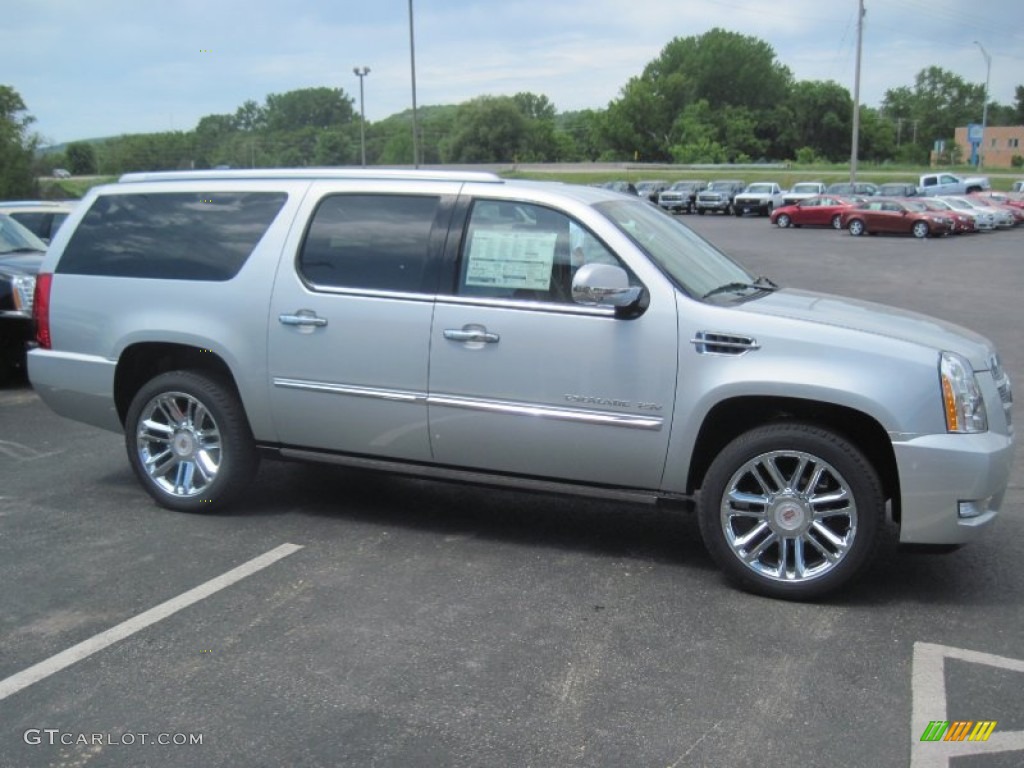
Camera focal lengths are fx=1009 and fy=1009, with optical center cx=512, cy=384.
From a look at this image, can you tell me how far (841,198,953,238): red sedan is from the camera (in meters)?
36.0

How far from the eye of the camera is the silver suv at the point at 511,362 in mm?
4359

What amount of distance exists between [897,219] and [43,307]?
→ 3529cm

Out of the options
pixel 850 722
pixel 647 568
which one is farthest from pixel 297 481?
pixel 850 722

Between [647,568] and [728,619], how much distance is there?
67 centimetres

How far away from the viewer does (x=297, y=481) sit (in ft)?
21.4

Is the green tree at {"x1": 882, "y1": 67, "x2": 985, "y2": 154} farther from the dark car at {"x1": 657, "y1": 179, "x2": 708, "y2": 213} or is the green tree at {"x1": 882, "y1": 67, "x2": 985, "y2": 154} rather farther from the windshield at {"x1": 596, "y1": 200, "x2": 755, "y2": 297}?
the windshield at {"x1": 596, "y1": 200, "x2": 755, "y2": 297}

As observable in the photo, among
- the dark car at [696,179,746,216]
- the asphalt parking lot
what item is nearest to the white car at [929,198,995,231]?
the dark car at [696,179,746,216]

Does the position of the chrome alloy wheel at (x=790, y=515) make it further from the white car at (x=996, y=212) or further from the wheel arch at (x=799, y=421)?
the white car at (x=996, y=212)

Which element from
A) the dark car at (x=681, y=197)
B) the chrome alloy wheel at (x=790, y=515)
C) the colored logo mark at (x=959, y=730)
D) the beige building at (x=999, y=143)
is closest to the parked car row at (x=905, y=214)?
the dark car at (x=681, y=197)

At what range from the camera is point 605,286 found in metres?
4.48

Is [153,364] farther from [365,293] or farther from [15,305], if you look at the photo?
[15,305]

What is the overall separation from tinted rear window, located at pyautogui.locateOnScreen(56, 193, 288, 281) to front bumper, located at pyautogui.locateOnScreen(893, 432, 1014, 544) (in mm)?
3468

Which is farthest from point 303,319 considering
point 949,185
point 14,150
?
point 949,185

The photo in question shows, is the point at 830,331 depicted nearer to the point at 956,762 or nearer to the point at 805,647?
the point at 805,647
